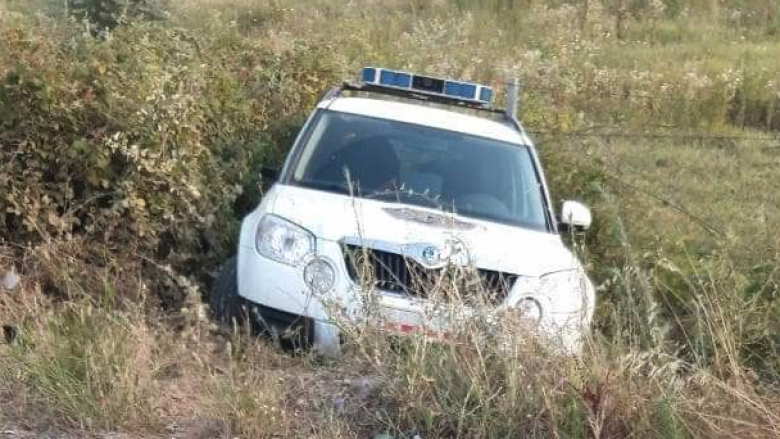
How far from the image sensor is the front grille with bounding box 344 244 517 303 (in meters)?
4.50

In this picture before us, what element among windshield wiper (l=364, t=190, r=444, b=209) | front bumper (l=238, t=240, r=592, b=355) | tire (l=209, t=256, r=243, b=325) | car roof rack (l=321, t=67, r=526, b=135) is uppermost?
car roof rack (l=321, t=67, r=526, b=135)

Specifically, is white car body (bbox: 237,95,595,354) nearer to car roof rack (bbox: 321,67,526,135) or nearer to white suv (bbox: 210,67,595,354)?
white suv (bbox: 210,67,595,354)

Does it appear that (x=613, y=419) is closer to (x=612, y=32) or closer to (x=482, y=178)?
(x=482, y=178)

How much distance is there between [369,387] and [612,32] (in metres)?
13.3

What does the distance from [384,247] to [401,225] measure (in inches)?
9.8

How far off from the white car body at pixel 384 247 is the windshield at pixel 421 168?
194 mm

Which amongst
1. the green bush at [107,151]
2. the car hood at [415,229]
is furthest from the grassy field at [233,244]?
the car hood at [415,229]

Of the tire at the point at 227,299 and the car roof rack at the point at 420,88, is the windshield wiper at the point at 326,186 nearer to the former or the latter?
the tire at the point at 227,299

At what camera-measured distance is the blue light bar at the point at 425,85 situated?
7285 mm

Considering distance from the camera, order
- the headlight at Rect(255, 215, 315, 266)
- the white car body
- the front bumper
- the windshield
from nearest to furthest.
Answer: the front bumper, the white car body, the headlight at Rect(255, 215, 315, 266), the windshield

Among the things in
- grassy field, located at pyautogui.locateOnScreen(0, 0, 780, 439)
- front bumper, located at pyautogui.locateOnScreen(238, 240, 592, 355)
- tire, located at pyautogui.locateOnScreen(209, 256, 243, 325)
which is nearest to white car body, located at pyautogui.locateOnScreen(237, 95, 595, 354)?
front bumper, located at pyautogui.locateOnScreen(238, 240, 592, 355)

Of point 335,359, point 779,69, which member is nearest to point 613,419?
point 335,359

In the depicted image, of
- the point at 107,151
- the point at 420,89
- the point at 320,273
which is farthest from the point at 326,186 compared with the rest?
the point at 420,89

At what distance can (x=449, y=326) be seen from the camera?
4.20 metres
